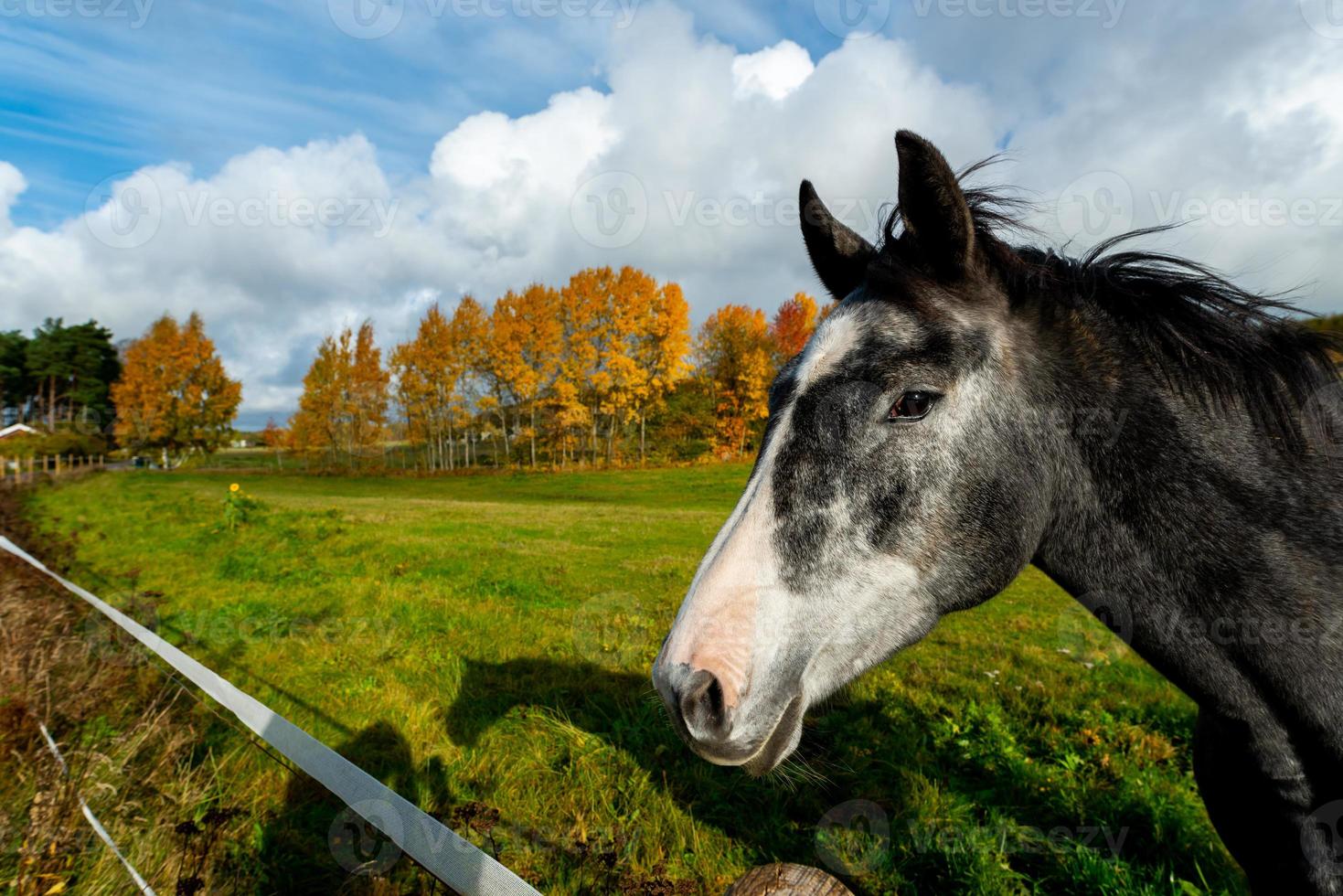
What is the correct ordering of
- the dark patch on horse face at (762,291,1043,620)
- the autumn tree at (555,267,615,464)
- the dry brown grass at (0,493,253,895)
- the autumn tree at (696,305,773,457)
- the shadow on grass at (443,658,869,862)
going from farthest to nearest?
1. the autumn tree at (696,305,773,457)
2. the autumn tree at (555,267,615,464)
3. the shadow on grass at (443,658,869,862)
4. the dry brown grass at (0,493,253,895)
5. the dark patch on horse face at (762,291,1043,620)

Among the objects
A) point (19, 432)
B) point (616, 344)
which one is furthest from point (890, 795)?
point (19, 432)

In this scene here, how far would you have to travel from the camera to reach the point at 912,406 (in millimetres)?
1995

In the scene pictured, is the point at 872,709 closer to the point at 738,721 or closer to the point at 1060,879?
the point at 1060,879

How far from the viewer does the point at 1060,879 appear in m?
3.28

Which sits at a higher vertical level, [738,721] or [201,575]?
[738,721]

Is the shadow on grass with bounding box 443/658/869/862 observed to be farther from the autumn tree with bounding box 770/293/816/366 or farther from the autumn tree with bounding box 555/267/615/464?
the autumn tree with bounding box 770/293/816/366

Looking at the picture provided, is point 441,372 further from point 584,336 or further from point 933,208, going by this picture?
point 933,208

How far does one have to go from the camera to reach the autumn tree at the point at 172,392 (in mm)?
55375

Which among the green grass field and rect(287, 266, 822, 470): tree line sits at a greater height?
rect(287, 266, 822, 470): tree line

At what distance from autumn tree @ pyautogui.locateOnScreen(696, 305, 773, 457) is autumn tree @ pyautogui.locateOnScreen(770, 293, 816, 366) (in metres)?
3.25

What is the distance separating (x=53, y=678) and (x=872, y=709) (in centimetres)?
654

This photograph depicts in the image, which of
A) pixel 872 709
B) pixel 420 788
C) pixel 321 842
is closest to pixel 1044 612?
pixel 872 709

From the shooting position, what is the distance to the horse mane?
1.96 meters

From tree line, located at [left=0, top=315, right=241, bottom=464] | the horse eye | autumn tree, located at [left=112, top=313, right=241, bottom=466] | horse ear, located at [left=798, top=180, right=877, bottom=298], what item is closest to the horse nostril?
the horse eye
